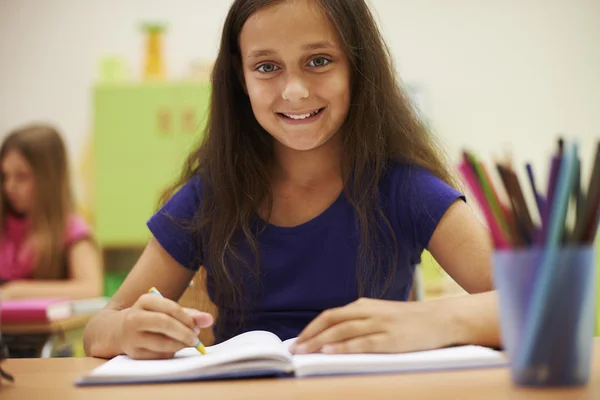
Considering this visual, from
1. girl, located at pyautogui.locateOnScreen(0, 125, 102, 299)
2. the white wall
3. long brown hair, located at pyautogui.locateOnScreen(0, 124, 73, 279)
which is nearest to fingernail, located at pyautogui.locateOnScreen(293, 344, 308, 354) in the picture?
girl, located at pyautogui.locateOnScreen(0, 125, 102, 299)

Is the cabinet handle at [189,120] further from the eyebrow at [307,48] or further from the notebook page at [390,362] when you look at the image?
the notebook page at [390,362]

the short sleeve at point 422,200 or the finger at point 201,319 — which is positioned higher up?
the short sleeve at point 422,200

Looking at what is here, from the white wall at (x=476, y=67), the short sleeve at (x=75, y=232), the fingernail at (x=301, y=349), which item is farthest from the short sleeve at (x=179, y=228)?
the white wall at (x=476, y=67)

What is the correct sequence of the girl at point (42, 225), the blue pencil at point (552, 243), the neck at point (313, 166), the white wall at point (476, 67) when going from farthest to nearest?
the white wall at point (476, 67), the girl at point (42, 225), the neck at point (313, 166), the blue pencil at point (552, 243)

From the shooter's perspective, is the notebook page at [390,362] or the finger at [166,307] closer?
the notebook page at [390,362]

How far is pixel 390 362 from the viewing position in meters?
0.70

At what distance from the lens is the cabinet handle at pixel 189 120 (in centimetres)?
379

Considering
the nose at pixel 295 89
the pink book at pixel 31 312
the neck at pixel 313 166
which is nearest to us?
the nose at pixel 295 89

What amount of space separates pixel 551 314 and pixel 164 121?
3.41 metres

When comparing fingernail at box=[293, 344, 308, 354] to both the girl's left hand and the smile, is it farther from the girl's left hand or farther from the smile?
the smile

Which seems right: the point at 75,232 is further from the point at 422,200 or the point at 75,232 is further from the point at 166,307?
the point at 166,307

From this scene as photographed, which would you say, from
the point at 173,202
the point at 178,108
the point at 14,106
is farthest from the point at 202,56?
the point at 173,202

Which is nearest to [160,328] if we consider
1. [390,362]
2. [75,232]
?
[390,362]

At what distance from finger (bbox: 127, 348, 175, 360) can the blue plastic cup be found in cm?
40
